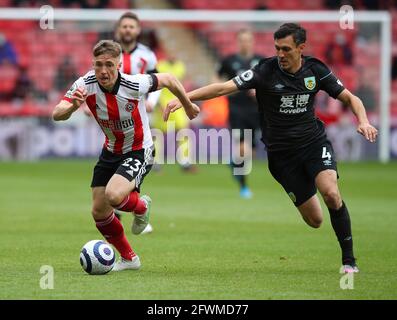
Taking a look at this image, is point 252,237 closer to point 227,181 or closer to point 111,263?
point 111,263

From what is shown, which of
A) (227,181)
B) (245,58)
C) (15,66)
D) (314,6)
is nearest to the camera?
(245,58)

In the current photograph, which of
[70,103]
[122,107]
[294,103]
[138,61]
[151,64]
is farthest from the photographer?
[151,64]

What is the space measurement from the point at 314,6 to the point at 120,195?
67.4 ft

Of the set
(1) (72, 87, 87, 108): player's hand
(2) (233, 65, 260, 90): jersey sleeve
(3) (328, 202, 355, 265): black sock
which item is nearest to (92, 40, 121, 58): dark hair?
(1) (72, 87, 87, 108): player's hand

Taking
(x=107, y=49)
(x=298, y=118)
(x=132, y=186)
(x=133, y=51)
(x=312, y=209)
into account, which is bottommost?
(x=312, y=209)

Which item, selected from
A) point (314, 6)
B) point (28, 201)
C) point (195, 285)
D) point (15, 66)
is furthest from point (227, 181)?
point (195, 285)

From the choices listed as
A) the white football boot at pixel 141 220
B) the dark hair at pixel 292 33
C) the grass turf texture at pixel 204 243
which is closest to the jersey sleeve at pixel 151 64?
the grass turf texture at pixel 204 243

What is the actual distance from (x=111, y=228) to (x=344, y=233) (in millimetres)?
2161

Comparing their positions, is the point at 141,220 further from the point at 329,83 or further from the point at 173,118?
the point at 173,118

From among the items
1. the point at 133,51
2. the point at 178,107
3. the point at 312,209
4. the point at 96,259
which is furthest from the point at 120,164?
the point at 133,51

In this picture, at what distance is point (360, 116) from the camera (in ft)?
28.8

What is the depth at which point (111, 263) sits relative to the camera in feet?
28.1

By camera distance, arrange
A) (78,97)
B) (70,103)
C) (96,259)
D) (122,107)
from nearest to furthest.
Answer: (78,97) < (70,103) < (96,259) < (122,107)

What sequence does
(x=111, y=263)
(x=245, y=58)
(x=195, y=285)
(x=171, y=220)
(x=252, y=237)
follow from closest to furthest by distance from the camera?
(x=195, y=285), (x=111, y=263), (x=252, y=237), (x=171, y=220), (x=245, y=58)
